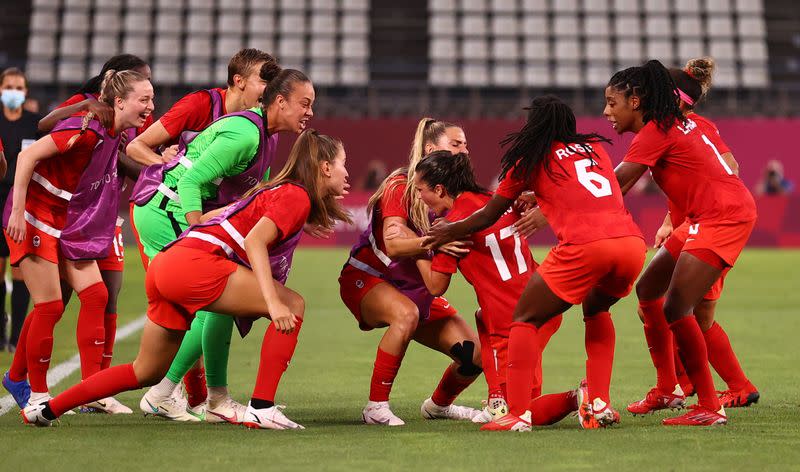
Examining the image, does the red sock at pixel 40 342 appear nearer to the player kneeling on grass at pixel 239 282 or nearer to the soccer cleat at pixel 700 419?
the player kneeling on grass at pixel 239 282

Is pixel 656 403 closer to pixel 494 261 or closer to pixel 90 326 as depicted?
pixel 494 261

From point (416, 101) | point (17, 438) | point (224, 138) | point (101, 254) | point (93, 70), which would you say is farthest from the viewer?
point (93, 70)

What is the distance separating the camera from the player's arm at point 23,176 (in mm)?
5820

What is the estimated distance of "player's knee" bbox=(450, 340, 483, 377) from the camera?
603cm

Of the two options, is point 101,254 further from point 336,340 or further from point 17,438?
point 336,340

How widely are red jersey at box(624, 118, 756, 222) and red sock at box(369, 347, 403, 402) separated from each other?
1514 millimetres

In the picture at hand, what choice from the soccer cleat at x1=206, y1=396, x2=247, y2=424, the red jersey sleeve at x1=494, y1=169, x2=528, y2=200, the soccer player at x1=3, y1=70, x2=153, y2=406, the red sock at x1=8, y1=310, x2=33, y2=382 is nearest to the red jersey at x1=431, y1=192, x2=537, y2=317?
the red jersey sleeve at x1=494, y1=169, x2=528, y2=200

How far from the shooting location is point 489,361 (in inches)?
233

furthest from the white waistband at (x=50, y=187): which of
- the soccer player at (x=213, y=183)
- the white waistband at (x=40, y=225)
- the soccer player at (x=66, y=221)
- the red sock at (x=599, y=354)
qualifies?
the red sock at (x=599, y=354)

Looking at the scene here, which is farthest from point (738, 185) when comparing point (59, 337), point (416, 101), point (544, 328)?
point (416, 101)

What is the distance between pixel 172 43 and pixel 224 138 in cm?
2269

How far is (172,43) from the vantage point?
27.7 metres

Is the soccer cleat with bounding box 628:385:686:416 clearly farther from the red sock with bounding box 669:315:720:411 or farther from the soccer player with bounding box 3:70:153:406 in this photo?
the soccer player with bounding box 3:70:153:406

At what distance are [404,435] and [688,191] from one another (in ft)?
6.13
